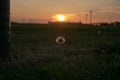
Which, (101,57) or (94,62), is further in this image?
(101,57)

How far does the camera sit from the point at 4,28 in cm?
823

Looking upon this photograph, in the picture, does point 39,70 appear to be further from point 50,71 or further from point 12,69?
point 12,69

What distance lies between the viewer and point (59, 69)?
21.7 feet

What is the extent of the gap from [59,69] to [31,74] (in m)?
0.67

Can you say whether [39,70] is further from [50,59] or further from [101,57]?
[101,57]

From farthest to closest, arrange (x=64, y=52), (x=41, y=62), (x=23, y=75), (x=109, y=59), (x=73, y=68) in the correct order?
1. (x=64, y=52)
2. (x=109, y=59)
3. (x=41, y=62)
4. (x=73, y=68)
5. (x=23, y=75)

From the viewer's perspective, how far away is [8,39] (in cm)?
844

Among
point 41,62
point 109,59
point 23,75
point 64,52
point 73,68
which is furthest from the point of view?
point 64,52

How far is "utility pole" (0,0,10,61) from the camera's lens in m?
8.07

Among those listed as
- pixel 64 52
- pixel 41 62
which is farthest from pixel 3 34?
pixel 64 52

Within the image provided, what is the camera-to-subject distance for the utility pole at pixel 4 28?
8.07m

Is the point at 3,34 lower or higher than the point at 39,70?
higher

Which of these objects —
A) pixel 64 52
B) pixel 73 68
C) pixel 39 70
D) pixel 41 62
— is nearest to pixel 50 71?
pixel 39 70

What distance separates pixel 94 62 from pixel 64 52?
1965mm
